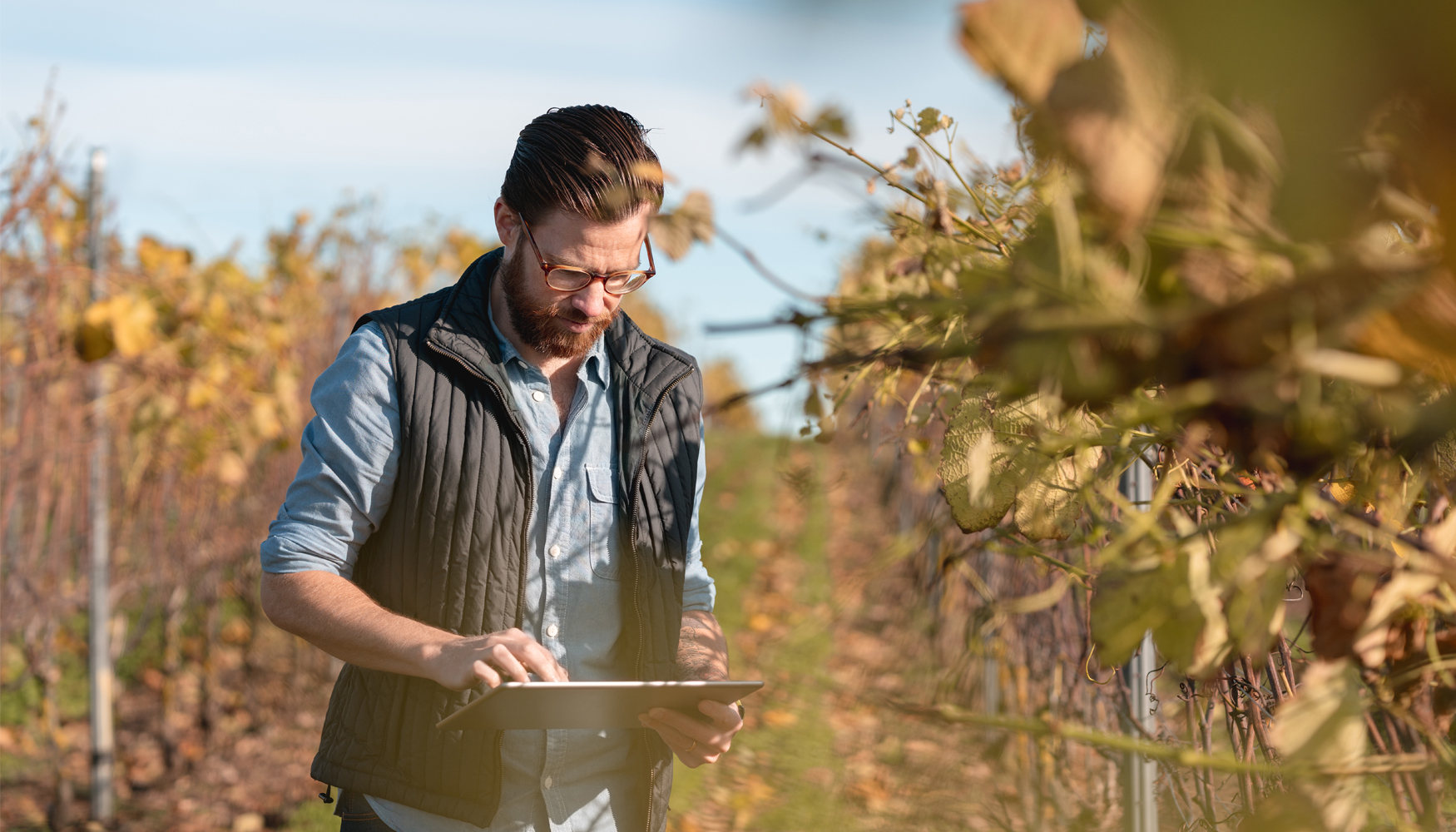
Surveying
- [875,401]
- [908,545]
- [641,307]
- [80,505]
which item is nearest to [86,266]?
[80,505]

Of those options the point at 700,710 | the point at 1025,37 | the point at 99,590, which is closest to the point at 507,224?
the point at 700,710

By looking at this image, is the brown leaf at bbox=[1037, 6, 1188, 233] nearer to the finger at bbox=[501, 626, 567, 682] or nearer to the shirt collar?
the finger at bbox=[501, 626, 567, 682]

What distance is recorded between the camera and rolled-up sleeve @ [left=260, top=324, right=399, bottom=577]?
1722mm

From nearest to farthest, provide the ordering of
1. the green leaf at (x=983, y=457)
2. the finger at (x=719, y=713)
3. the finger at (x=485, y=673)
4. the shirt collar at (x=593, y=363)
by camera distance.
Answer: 1. the green leaf at (x=983, y=457)
2. the finger at (x=485, y=673)
3. the finger at (x=719, y=713)
4. the shirt collar at (x=593, y=363)

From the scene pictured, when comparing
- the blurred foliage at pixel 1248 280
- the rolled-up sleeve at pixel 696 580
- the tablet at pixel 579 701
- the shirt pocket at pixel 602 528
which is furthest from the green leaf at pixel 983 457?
the rolled-up sleeve at pixel 696 580

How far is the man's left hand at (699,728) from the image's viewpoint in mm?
1700

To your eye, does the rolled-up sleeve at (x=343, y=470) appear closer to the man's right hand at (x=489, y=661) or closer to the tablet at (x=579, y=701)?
the man's right hand at (x=489, y=661)

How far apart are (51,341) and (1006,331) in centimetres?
432

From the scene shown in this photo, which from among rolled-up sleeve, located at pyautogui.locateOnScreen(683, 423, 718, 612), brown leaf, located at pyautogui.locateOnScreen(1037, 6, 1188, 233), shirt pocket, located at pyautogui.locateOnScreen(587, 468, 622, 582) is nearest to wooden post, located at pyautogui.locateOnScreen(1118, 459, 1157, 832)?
rolled-up sleeve, located at pyautogui.locateOnScreen(683, 423, 718, 612)

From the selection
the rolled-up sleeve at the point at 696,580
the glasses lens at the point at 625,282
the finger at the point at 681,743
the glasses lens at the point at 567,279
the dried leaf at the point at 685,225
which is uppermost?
the glasses lens at the point at 625,282

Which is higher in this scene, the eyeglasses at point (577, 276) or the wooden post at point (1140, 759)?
the eyeglasses at point (577, 276)

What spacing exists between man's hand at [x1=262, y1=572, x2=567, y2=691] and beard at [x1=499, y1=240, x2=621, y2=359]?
609mm

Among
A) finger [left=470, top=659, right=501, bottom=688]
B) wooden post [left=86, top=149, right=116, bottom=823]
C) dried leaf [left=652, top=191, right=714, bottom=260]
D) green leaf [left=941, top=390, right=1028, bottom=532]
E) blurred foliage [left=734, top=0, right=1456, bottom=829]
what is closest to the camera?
blurred foliage [left=734, top=0, right=1456, bottom=829]

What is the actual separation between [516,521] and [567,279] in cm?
48
